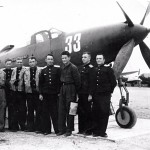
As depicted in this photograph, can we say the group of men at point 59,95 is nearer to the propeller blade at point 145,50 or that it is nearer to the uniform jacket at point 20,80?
the uniform jacket at point 20,80

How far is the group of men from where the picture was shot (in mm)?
6500

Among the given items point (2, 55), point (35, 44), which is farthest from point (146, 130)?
point (2, 55)

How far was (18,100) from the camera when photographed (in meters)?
7.61

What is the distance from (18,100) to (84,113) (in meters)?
1.80

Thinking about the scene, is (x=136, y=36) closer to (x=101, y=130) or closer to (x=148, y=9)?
(x=148, y=9)

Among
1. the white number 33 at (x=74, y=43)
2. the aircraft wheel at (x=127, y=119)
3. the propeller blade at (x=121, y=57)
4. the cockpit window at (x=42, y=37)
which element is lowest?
the aircraft wheel at (x=127, y=119)

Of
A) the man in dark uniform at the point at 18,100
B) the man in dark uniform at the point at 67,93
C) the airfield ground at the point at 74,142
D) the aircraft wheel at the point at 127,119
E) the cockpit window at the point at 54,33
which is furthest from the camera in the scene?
the cockpit window at the point at 54,33

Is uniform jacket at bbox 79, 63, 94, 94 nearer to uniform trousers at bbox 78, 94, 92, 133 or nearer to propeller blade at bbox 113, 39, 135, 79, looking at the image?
uniform trousers at bbox 78, 94, 92, 133

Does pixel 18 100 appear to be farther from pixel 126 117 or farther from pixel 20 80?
pixel 126 117

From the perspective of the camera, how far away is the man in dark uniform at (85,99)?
6.78m

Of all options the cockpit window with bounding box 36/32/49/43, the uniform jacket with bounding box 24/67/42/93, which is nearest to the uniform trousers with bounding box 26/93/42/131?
the uniform jacket with bounding box 24/67/42/93

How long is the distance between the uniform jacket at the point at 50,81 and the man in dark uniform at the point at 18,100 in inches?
24.8

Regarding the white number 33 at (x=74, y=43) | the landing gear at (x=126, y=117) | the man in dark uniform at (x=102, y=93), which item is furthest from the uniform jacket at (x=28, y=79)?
the landing gear at (x=126, y=117)

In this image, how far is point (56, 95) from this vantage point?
7066 mm
